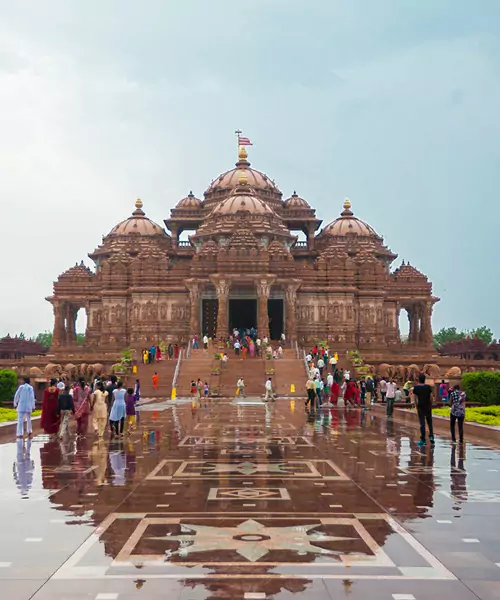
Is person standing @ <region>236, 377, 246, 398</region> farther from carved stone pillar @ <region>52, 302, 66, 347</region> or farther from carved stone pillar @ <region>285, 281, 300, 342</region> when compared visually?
carved stone pillar @ <region>52, 302, 66, 347</region>

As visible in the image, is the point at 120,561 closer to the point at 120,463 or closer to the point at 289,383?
the point at 120,463

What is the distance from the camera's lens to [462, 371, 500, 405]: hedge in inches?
1468

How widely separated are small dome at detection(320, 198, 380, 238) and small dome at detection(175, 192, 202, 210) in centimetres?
1422

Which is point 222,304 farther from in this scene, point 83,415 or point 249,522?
point 249,522

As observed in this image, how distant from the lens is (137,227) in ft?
282

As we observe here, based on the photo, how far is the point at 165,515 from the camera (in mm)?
10383

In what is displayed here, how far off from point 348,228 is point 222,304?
25.4 metres

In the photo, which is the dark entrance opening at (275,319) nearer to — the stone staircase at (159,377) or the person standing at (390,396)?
the stone staircase at (159,377)

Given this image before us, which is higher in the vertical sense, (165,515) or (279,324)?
(279,324)

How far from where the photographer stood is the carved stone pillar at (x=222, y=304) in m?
63.9

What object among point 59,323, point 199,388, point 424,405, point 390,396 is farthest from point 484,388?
point 59,323

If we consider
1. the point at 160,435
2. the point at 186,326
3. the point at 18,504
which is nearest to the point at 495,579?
the point at 18,504

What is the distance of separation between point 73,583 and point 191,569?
44.5 inches

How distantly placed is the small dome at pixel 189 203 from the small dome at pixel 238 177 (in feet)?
6.33
